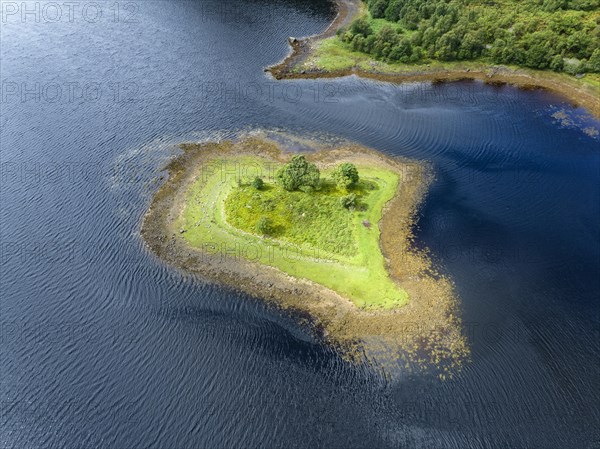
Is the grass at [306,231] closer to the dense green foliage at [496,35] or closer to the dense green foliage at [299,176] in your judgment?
the dense green foliage at [299,176]

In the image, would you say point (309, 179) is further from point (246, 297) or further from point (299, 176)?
point (246, 297)

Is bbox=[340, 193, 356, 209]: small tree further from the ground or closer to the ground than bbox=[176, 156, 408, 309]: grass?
further from the ground

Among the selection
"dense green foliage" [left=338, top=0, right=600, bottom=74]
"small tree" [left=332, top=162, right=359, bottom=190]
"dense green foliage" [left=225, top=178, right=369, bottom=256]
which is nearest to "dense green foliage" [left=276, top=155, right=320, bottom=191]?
"dense green foliage" [left=225, top=178, right=369, bottom=256]

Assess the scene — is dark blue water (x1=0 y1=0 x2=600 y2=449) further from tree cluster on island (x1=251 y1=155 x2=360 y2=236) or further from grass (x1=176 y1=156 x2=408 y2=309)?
tree cluster on island (x1=251 y1=155 x2=360 y2=236)

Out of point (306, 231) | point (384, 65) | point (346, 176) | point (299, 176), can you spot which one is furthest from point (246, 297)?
point (384, 65)

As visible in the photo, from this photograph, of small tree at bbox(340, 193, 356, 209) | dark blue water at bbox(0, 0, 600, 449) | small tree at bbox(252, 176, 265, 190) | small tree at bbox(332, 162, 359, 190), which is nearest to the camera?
dark blue water at bbox(0, 0, 600, 449)

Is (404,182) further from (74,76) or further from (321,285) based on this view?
(74,76)

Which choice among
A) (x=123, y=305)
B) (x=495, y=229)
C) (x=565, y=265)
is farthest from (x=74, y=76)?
(x=565, y=265)

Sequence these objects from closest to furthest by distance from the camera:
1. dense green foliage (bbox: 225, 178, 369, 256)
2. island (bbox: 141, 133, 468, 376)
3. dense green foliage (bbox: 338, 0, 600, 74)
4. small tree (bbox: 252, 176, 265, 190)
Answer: island (bbox: 141, 133, 468, 376)
dense green foliage (bbox: 225, 178, 369, 256)
small tree (bbox: 252, 176, 265, 190)
dense green foliage (bbox: 338, 0, 600, 74)
